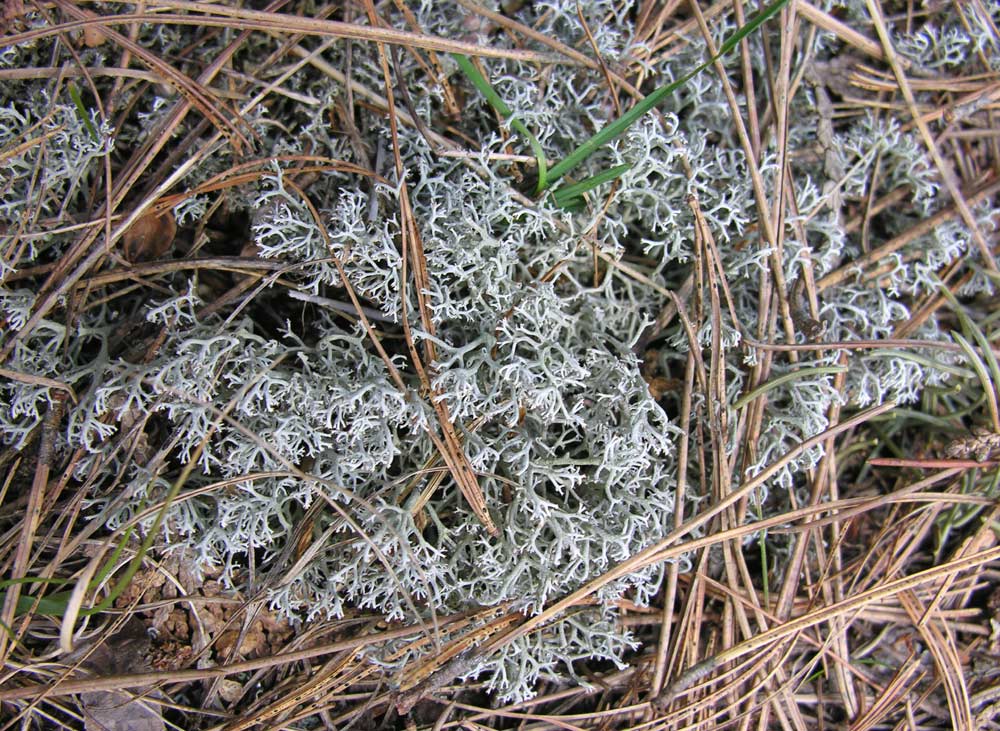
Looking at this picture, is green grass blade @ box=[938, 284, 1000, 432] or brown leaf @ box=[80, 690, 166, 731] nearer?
brown leaf @ box=[80, 690, 166, 731]

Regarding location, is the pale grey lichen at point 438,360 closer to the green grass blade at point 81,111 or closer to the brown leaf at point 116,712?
the green grass blade at point 81,111

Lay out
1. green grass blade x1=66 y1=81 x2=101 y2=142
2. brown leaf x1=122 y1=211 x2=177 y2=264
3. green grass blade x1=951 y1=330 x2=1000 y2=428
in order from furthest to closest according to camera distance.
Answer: green grass blade x1=951 y1=330 x2=1000 y2=428 → brown leaf x1=122 y1=211 x2=177 y2=264 → green grass blade x1=66 y1=81 x2=101 y2=142

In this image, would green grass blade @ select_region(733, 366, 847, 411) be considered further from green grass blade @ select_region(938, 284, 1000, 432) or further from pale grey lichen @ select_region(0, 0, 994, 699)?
green grass blade @ select_region(938, 284, 1000, 432)

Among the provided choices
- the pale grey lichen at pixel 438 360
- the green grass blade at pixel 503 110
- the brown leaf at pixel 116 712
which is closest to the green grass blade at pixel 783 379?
the pale grey lichen at pixel 438 360

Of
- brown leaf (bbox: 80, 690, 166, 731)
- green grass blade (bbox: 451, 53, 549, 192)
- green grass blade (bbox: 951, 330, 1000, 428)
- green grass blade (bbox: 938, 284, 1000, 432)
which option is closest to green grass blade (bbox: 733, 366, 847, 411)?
green grass blade (bbox: 951, 330, 1000, 428)

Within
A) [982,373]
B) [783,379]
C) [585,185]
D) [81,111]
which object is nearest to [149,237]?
[81,111]

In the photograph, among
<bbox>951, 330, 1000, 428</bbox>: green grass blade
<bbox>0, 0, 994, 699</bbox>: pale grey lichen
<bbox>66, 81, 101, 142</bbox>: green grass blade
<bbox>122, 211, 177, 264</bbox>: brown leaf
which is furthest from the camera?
<bbox>951, 330, 1000, 428</bbox>: green grass blade

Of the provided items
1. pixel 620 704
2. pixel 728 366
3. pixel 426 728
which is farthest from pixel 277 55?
pixel 620 704
